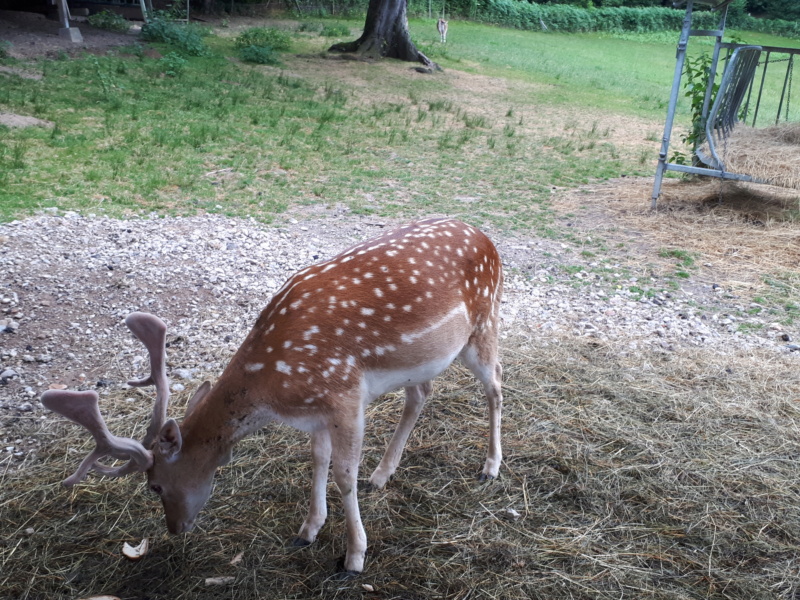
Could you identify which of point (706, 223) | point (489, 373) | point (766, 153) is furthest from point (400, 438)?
point (766, 153)

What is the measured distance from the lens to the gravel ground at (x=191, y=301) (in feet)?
14.4

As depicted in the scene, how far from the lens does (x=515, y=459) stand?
3.75 metres

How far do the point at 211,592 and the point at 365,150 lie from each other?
7.70m

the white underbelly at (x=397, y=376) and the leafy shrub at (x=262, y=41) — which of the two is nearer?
the white underbelly at (x=397, y=376)

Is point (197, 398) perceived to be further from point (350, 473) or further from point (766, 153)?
point (766, 153)

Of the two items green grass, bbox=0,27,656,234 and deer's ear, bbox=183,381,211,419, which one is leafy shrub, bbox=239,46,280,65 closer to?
green grass, bbox=0,27,656,234

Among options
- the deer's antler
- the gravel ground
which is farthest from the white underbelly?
the gravel ground

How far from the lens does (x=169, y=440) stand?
2680mm

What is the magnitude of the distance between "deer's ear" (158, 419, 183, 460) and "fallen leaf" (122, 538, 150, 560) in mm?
580

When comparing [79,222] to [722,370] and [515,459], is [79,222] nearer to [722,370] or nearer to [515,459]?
[515,459]

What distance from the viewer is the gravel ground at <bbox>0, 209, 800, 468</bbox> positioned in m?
4.39

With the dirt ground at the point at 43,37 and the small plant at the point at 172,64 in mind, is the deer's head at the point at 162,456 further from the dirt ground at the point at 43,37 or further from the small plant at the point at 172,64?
the dirt ground at the point at 43,37

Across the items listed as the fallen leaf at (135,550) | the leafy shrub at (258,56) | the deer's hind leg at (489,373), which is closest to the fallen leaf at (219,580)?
the fallen leaf at (135,550)

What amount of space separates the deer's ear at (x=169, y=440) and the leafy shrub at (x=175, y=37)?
46.0 feet
